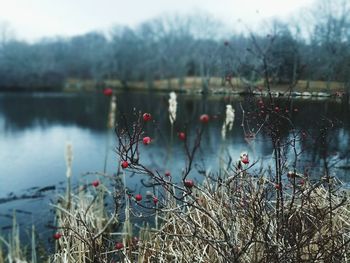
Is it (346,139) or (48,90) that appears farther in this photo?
(48,90)

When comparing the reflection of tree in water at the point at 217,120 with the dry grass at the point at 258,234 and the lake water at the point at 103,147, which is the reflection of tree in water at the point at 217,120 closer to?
the lake water at the point at 103,147

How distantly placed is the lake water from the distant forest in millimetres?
731

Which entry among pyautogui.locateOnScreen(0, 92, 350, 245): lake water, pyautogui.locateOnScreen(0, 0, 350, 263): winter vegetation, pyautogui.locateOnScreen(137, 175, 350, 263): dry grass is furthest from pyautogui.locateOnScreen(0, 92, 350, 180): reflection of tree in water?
pyautogui.locateOnScreen(137, 175, 350, 263): dry grass

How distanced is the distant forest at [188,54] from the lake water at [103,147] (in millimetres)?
731

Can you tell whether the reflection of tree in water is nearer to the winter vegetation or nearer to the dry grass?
the winter vegetation

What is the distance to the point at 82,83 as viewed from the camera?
60625 millimetres

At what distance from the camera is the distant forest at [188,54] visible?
536cm

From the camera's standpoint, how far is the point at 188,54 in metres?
44.8

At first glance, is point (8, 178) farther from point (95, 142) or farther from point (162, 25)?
point (162, 25)

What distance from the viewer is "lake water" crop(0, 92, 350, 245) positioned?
462 centimetres

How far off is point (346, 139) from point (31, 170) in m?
8.70

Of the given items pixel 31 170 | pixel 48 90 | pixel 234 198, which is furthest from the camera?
pixel 48 90

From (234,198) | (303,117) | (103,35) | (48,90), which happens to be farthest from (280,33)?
(103,35)

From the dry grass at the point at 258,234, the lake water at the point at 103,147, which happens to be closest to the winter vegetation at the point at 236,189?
the dry grass at the point at 258,234
